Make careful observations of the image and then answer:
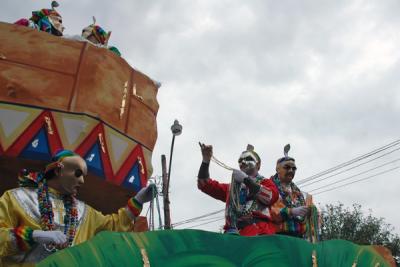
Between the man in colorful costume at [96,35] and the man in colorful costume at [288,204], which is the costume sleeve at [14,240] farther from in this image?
the man in colorful costume at [96,35]

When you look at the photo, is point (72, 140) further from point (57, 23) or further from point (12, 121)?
point (57, 23)

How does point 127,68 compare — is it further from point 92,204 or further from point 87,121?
point 92,204

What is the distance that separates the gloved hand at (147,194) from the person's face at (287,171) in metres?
1.18

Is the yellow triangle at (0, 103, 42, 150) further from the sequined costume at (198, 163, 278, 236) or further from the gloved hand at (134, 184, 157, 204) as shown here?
the sequined costume at (198, 163, 278, 236)

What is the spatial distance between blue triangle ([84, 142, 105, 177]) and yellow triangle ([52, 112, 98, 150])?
11cm

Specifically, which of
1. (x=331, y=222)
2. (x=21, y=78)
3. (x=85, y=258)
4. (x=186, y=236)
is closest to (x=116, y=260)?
(x=85, y=258)

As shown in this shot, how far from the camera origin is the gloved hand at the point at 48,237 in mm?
2771

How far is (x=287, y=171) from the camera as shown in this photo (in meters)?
4.18

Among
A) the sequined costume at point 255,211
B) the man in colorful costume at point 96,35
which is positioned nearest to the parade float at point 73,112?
the man in colorful costume at point 96,35

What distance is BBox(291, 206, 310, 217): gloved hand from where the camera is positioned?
12.4 ft

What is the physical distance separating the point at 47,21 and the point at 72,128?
1.27m

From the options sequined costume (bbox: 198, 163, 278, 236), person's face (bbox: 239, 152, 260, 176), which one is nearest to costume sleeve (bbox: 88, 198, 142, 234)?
sequined costume (bbox: 198, 163, 278, 236)

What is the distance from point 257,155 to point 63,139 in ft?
4.58

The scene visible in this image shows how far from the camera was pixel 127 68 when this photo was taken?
461 centimetres
